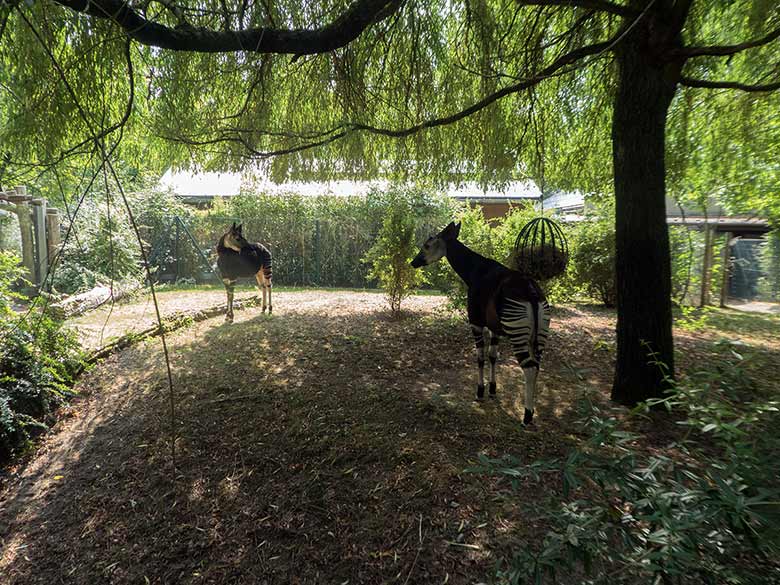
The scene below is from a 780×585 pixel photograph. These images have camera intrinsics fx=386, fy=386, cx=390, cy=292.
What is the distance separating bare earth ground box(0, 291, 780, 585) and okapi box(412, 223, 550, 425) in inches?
19.2

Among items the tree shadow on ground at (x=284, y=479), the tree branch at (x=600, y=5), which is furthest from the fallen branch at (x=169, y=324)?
the tree branch at (x=600, y=5)

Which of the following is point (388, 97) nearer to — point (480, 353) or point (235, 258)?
point (480, 353)

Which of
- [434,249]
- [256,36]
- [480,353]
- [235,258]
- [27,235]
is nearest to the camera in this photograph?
[256,36]

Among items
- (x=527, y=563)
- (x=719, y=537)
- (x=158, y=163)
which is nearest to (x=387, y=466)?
(x=527, y=563)

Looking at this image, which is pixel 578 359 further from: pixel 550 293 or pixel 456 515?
pixel 456 515

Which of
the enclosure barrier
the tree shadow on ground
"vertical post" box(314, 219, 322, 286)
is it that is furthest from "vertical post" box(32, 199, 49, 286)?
"vertical post" box(314, 219, 322, 286)

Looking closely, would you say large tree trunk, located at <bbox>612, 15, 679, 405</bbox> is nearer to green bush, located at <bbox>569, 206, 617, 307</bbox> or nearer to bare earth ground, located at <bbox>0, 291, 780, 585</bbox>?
bare earth ground, located at <bbox>0, 291, 780, 585</bbox>

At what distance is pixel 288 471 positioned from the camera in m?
2.70

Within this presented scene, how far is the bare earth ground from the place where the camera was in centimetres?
207

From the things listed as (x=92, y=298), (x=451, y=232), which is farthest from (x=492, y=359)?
(x=92, y=298)

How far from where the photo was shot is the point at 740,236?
35.0ft

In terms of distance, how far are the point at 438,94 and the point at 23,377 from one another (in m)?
5.36

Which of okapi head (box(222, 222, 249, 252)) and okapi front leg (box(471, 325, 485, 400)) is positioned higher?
okapi head (box(222, 222, 249, 252))

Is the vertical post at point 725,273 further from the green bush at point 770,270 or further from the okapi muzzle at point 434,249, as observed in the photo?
the okapi muzzle at point 434,249
